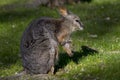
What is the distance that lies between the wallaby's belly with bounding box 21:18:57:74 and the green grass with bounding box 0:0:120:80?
65 cm

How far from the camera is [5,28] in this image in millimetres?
25797

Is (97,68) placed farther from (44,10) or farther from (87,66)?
(44,10)

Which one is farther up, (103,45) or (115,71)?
(115,71)

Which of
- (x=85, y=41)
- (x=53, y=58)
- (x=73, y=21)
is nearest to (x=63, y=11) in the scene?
(x=73, y=21)

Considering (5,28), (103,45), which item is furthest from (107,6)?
(103,45)

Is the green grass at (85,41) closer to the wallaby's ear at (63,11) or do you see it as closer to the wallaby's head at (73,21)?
the wallaby's head at (73,21)

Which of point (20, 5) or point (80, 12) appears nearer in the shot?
point (80, 12)

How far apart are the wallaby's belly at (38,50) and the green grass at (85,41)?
0.65 metres

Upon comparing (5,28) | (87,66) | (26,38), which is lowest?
(5,28)

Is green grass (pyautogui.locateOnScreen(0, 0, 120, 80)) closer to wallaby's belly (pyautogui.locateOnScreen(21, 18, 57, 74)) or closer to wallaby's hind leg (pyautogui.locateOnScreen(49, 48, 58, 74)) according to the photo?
wallaby's hind leg (pyautogui.locateOnScreen(49, 48, 58, 74))

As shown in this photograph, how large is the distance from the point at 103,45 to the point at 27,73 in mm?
5373

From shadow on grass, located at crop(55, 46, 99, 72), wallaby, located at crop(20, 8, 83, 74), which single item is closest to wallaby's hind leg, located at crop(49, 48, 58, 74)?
wallaby, located at crop(20, 8, 83, 74)

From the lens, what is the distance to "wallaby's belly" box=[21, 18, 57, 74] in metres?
14.6

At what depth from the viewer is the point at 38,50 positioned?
48.0 feet
